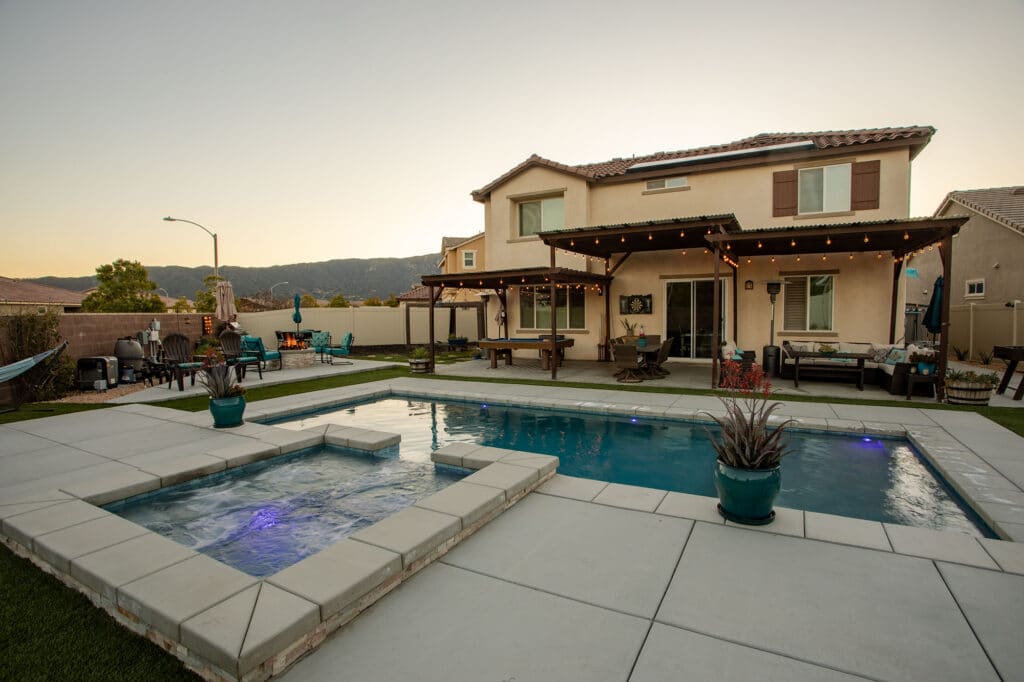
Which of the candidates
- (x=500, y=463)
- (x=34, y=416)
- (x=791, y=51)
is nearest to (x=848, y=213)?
(x=791, y=51)

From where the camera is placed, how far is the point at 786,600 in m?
2.54

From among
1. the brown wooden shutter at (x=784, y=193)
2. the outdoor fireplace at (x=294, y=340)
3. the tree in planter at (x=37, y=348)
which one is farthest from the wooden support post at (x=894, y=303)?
the tree in planter at (x=37, y=348)

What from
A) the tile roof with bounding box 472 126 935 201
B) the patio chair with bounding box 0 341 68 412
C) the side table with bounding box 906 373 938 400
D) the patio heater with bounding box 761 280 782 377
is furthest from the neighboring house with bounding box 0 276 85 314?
the side table with bounding box 906 373 938 400

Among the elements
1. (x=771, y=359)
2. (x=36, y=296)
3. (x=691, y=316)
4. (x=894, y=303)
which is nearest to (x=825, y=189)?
(x=894, y=303)

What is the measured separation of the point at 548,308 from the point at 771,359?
7.14 metres

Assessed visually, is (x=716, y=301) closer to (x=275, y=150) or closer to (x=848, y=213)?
(x=848, y=213)

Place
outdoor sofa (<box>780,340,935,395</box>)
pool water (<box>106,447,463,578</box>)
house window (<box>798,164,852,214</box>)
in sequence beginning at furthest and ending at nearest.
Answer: house window (<box>798,164,852,214</box>) → outdoor sofa (<box>780,340,935,395</box>) → pool water (<box>106,447,463,578</box>)

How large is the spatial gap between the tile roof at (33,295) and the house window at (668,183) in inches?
1573

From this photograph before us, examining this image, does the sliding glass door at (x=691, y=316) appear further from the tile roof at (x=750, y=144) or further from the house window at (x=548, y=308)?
the tile roof at (x=750, y=144)

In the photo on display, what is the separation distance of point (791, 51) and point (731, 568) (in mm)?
12933

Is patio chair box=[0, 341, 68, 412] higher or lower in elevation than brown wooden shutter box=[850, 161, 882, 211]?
lower

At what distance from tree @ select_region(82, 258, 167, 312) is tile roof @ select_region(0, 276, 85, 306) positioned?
1304mm

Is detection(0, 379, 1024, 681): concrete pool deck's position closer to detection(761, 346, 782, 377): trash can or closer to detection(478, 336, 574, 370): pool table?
detection(761, 346, 782, 377): trash can

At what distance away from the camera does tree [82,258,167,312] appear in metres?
38.6
